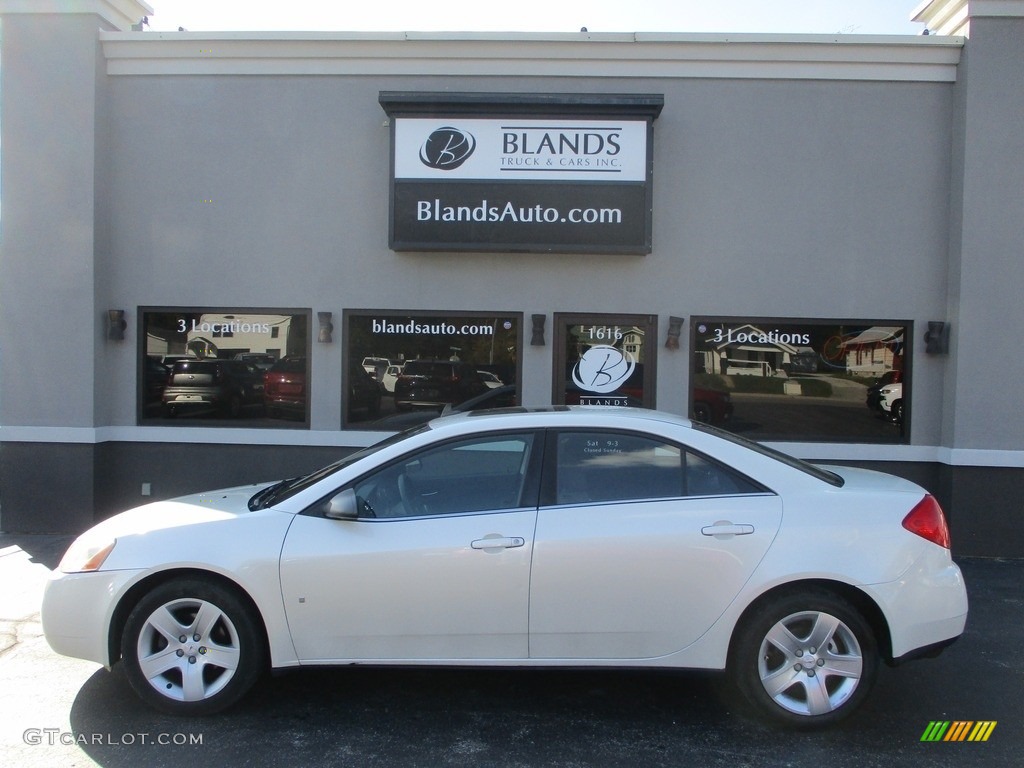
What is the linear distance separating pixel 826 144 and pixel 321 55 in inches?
196

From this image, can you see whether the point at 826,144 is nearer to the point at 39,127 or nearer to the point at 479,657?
the point at 479,657

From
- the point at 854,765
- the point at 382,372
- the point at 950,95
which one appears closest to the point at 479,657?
the point at 854,765

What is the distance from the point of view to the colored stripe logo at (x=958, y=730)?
430 cm

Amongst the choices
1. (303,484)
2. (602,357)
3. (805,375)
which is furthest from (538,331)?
(303,484)

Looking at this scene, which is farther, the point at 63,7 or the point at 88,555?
the point at 63,7

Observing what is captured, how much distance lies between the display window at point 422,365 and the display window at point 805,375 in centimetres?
191

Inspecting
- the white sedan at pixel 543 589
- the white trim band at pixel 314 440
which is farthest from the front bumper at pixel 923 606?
the white trim band at pixel 314 440

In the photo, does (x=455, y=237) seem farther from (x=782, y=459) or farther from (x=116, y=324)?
(x=782, y=459)

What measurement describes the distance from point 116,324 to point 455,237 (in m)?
3.51

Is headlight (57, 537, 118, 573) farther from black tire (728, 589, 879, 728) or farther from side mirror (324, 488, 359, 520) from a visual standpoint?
black tire (728, 589, 879, 728)

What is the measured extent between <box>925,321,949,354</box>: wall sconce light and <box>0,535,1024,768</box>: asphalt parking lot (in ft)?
11.6

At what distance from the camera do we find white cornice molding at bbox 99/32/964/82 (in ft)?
27.0

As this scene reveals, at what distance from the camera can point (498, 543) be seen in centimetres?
427

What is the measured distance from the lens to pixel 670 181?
8430 mm
